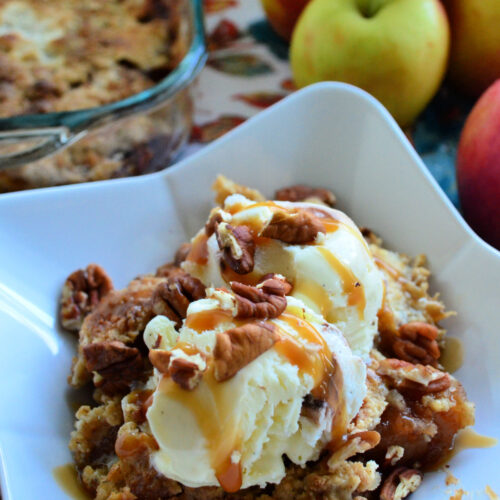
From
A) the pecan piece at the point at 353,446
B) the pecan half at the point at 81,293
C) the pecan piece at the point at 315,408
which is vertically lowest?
the pecan half at the point at 81,293

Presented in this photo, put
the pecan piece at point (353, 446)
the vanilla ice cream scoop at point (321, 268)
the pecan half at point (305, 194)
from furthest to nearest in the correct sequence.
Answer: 1. the pecan half at point (305, 194)
2. the vanilla ice cream scoop at point (321, 268)
3. the pecan piece at point (353, 446)

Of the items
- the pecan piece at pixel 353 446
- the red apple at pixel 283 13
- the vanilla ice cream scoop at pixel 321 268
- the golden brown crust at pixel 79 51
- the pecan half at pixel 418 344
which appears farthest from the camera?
the red apple at pixel 283 13

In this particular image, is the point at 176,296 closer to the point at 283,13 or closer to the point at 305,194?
the point at 305,194

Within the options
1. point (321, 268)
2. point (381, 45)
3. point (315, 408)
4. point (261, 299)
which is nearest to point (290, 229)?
point (321, 268)

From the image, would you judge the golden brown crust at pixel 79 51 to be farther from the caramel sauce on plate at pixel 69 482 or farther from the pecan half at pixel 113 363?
the caramel sauce on plate at pixel 69 482

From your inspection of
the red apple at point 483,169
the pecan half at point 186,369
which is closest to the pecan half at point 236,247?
the pecan half at point 186,369

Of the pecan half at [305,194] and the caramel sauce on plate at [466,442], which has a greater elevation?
the pecan half at [305,194]

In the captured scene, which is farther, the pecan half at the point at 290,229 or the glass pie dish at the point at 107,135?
the glass pie dish at the point at 107,135
